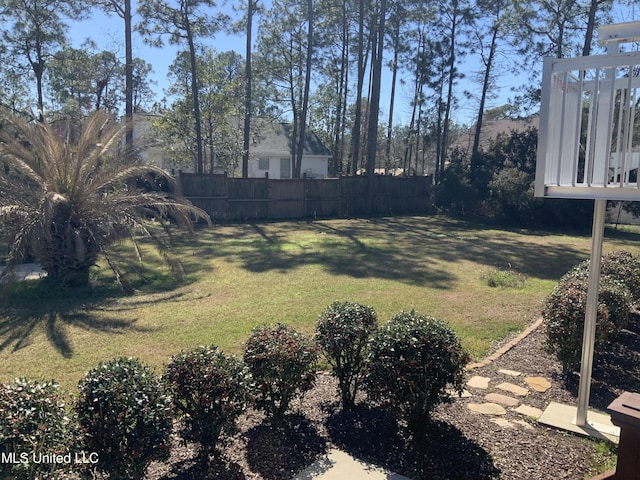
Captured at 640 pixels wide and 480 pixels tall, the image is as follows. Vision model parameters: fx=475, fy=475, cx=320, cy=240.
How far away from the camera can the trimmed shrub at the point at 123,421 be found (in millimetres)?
2311

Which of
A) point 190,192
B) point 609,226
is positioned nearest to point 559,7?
point 609,226

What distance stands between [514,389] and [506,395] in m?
0.18

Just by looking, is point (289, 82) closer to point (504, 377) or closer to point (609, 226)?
point (609, 226)

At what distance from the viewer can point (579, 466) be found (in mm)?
2963

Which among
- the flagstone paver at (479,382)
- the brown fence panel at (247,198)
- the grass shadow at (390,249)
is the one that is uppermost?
the brown fence panel at (247,198)

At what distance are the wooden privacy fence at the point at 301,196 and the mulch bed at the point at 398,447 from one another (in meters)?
14.6

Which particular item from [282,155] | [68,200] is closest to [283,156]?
[282,155]

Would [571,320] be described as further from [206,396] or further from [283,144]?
[283,144]

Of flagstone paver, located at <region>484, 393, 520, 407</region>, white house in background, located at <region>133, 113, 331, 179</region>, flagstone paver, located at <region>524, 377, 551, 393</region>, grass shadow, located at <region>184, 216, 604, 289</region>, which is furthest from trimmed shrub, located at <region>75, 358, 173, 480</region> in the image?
white house in background, located at <region>133, 113, 331, 179</region>

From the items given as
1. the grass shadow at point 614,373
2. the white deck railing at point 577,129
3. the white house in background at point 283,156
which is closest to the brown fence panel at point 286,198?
the white house in background at point 283,156

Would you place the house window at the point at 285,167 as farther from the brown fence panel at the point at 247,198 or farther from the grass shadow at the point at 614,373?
the grass shadow at the point at 614,373

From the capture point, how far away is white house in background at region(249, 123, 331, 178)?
31.2 metres

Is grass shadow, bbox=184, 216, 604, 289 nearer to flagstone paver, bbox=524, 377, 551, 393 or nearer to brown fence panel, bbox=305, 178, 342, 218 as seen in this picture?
brown fence panel, bbox=305, 178, 342, 218

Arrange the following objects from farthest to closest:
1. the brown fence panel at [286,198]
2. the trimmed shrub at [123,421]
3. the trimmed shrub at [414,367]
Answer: the brown fence panel at [286,198], the trimmed shrub at [414,367], the trimmed shrub at [123,421]
